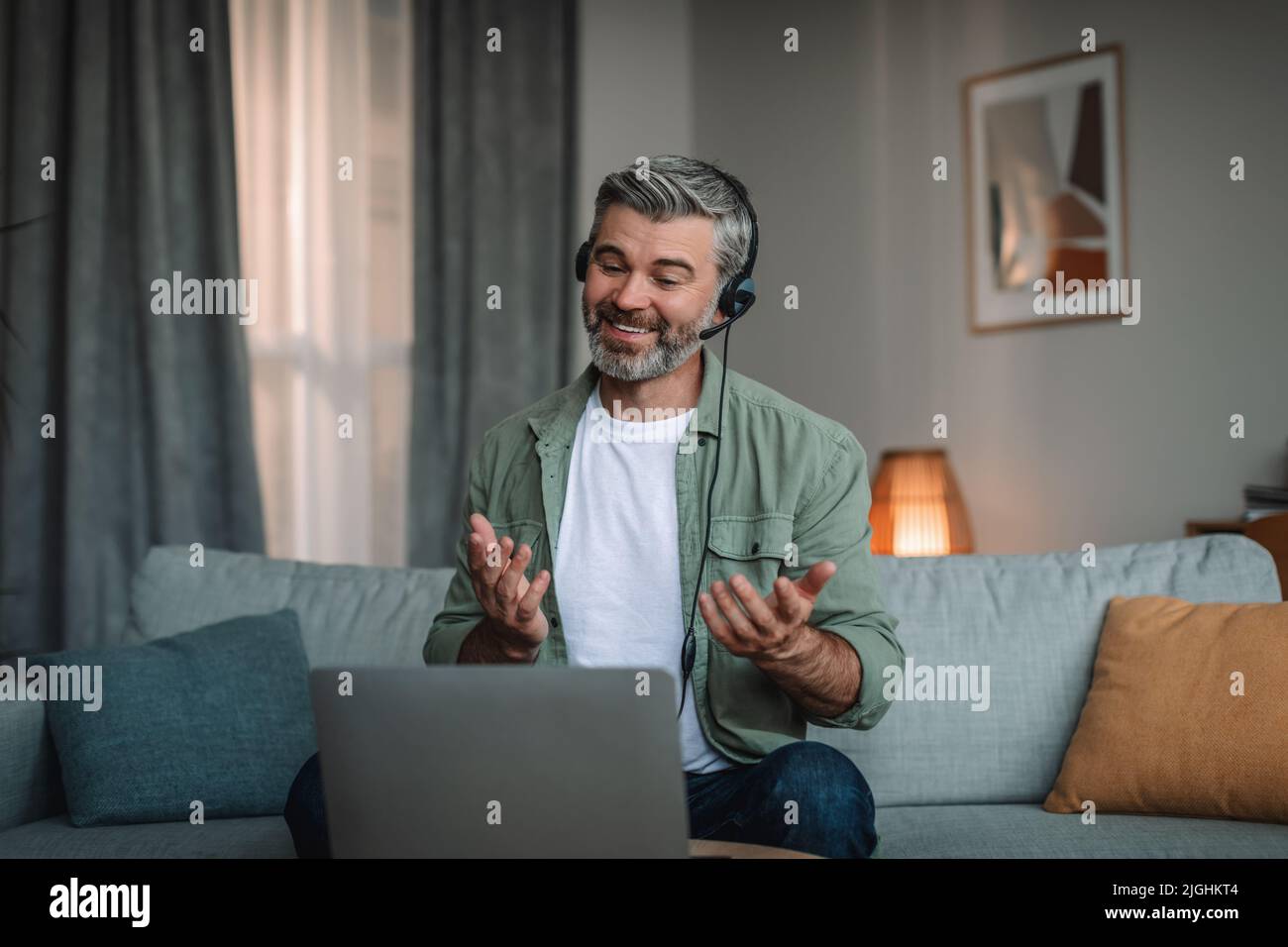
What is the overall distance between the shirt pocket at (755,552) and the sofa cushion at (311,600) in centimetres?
69

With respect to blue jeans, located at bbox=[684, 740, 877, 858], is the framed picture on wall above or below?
above

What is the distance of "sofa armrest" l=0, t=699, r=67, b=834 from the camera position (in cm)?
172

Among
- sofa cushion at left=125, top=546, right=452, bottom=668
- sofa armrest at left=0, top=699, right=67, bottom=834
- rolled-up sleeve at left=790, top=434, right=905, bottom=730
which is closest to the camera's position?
rolled-up sleeve at left=790, top=434, right=905, bottom=730

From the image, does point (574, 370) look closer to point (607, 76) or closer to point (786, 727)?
point (607, 76)

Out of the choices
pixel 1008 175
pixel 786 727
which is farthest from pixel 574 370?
pixel 786 727

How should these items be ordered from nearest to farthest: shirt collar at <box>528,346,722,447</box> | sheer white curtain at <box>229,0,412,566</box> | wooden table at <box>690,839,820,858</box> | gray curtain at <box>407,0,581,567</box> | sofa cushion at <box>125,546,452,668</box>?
wooden table at <box>690,839,820,858</box>
shirt collar at <box>528,346,722,447</box>
sofa cushion at <box>125,546,452,668</box>
sheer white curtain at <box>229,0,412,566</box>
gray curtain at <box>407,0,581,567</box>

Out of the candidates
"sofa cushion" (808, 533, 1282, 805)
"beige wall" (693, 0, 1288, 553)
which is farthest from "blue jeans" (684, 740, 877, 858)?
"beige wall" (693, 0, 1288, 553)

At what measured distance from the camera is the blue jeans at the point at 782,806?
1211 mm

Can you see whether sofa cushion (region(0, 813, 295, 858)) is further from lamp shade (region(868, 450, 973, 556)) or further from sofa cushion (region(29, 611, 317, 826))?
lamp shade (region(868, 450, 973, 556))

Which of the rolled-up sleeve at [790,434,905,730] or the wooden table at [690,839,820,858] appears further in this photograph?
the rolled-up sleeve at [790,434,905,730]

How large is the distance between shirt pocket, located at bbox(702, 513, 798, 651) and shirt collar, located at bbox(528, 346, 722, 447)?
14cm

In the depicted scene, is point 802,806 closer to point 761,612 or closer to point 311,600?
point 761,612

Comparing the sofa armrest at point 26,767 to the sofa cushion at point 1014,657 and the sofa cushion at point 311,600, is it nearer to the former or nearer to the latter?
the sofa cushion at point 311,600

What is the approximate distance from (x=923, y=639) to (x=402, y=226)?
7.46ft
